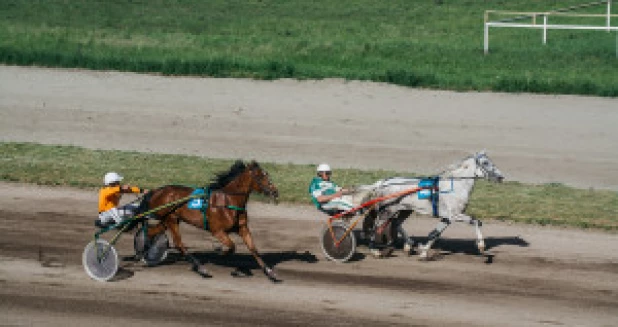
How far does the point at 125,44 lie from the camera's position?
102 feet

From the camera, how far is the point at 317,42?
31.4 meters

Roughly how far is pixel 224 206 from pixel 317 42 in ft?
57.2

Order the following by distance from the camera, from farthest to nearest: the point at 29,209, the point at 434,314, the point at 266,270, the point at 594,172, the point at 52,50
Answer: the point at 52,50, the point at 594,172, the point at 29,209, the point at 266,270, the point at 434,314

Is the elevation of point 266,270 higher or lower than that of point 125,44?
lower

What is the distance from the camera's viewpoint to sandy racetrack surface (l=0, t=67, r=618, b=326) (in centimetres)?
1361

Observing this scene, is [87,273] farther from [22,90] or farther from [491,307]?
[22,90]

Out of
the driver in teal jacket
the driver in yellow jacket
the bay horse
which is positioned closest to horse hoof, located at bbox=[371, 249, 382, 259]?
the driver in teal jacket

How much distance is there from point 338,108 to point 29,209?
8789 millimetres

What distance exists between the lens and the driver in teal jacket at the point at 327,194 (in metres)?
15.5

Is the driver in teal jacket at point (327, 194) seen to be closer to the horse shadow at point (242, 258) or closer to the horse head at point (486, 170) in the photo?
the horse shadow at point (242, 258)

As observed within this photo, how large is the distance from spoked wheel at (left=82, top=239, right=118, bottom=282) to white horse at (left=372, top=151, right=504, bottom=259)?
3.88 meters

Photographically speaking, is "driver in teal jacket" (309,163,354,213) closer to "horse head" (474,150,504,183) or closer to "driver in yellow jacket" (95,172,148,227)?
"horse head" (474,150,504,183)

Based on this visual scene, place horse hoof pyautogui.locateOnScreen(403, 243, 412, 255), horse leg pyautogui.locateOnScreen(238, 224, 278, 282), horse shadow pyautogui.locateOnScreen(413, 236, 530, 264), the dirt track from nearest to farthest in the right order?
1. the dirt track
2. horse leg pyautogui.locateOnScreen(238, 224, 278, 282)
3. horse hoof pyautogui.locateOnScreen(403, 243, 412, 255)
4. horse shadow pyautogui.locateOnScreen(413, 236, 530, 264)

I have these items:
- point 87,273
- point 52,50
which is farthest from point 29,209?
point 52,50
